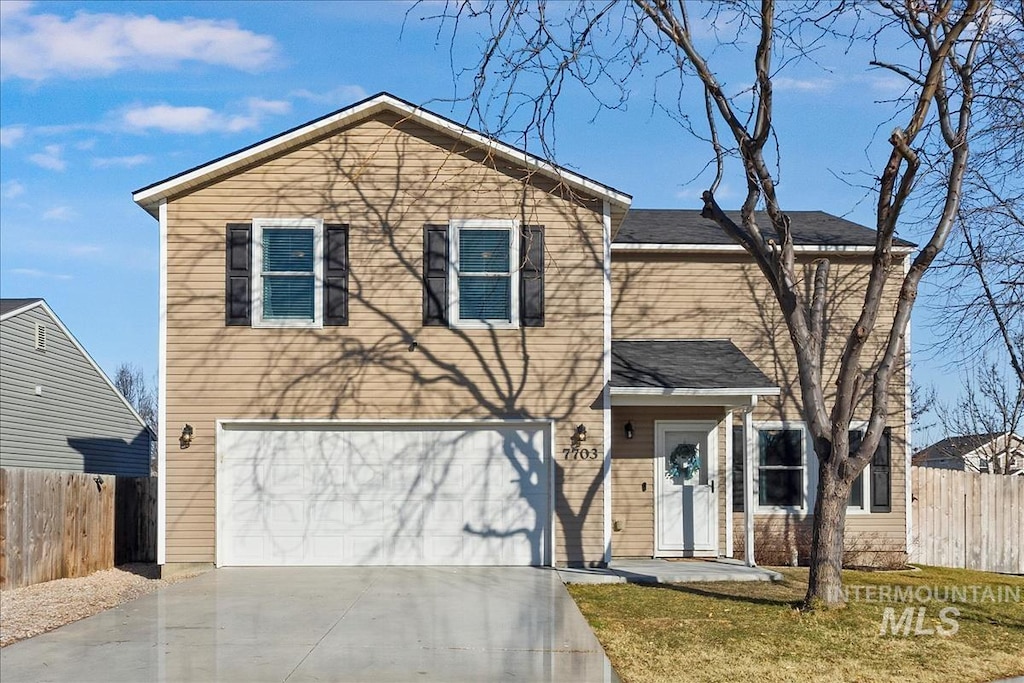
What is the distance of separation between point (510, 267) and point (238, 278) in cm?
376

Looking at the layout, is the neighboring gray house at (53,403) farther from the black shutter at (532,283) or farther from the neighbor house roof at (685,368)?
the neighbor house roof at (685,368)

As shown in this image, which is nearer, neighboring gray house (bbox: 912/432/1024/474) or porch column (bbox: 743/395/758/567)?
porch column (bbox: 743/395/758/567)

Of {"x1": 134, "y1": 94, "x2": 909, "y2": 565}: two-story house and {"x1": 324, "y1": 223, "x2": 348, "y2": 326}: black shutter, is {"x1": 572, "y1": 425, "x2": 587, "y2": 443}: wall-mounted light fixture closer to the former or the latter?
{"x1": 134, "y1": 94, "x2": 909, "y2": 565}: two-story house

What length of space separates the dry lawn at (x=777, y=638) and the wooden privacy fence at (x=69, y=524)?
290 inches

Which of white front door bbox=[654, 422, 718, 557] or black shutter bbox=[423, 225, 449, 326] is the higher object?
black shutter bbox=[423, 225, 449, 326]

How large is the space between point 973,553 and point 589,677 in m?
12.3

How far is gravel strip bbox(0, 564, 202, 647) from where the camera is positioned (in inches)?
449

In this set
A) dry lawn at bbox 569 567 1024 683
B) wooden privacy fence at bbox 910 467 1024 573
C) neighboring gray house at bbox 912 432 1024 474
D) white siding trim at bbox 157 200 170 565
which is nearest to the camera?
dry lawn at bbox 569 567 1024 683

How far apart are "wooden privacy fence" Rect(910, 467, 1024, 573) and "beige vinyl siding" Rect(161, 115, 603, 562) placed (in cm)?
652

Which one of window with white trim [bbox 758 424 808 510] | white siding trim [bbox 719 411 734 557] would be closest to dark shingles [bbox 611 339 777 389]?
white siding trim [bbox 719 411 734 557]

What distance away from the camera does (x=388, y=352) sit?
584 inches

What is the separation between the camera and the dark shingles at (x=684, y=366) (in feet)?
49.3

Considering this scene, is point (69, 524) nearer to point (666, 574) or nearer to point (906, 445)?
point (666, 574)

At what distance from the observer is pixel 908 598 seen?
1304 cm
